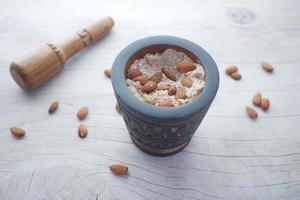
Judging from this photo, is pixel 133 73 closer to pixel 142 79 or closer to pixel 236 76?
pixel 142 79

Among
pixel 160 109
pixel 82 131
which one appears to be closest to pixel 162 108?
pixel 160 109

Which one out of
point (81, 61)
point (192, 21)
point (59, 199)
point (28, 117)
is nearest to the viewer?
point (59, 199)

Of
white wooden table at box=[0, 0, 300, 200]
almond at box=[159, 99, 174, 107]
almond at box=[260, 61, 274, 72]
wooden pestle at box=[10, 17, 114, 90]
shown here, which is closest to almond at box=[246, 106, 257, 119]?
white wooden table at box=[0, 0, 300, 200]

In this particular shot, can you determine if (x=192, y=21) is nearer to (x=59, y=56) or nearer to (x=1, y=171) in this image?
(x=59, y=56)

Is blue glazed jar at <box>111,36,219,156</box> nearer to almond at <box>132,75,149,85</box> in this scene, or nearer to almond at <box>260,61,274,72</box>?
almond at <box>132,75,149,85</box>

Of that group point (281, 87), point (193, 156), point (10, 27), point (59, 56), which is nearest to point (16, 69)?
point (59, 56)

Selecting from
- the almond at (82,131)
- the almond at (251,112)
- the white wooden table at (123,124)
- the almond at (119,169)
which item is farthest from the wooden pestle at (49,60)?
the almond at (251,112)

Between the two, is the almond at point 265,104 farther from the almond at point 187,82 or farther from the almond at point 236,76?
the almond at point 187,82
